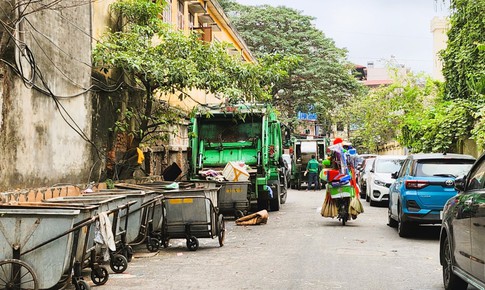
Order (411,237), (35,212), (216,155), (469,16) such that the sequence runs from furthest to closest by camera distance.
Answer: (469,16)
(216,155)
(411,237)
(35,212)

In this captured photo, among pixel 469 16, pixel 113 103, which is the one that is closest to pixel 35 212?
pixel 113 103

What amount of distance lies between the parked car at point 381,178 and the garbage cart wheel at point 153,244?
11.6m

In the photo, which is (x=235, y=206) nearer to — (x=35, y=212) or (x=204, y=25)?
(x=35, y=212)

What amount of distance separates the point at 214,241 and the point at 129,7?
7075 millimetres

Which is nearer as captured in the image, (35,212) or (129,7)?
(35,212)

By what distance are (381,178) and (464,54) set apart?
6387mm

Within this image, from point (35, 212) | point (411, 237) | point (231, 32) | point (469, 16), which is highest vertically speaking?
point (231, 32)

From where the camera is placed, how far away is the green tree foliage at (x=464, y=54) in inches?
865

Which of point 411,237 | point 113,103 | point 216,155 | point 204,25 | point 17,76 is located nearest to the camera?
point 17,76

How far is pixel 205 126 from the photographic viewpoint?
60.6 feet

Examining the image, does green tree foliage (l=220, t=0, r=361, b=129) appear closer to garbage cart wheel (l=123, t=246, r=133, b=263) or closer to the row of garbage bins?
the row of garbage bins

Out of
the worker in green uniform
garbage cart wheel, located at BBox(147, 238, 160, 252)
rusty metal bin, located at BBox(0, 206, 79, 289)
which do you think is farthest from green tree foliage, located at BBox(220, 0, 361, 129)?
rusty metal bin, located at BBox(0, 206, 79, 289)

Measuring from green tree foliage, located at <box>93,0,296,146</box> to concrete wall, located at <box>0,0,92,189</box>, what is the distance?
102 cm

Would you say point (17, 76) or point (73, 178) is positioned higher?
point (17, 76)
